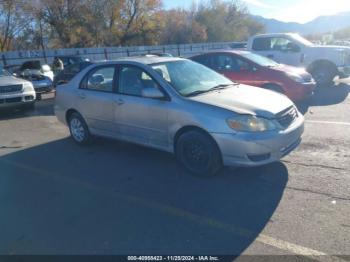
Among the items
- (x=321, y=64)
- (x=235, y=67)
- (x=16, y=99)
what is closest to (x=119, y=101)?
(x=235, y=67)

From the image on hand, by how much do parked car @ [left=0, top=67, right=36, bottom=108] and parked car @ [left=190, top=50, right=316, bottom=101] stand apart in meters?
5.57

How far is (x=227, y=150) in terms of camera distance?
4309 millimetres

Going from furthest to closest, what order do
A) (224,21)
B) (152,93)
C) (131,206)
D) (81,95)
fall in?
(224,21), (81,95), (152,93), (131,206)

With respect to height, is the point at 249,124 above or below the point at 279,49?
below

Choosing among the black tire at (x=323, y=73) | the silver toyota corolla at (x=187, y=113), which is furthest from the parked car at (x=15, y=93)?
the black tire at (x=323, y=73)

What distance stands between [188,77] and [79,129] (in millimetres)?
2437

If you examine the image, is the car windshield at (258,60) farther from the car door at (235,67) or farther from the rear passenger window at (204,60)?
the rear passenger window at (204,60)

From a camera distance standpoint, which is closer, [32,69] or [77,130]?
[77,130]

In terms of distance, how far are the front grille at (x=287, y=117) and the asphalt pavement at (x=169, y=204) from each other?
0.66 m

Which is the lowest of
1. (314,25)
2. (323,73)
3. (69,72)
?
(323,73)

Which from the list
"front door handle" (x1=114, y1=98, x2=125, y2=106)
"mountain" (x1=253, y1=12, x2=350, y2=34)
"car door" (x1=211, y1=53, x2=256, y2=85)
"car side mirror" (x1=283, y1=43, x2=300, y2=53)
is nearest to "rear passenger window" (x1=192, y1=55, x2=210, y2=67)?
"car door" (x1=211, y1=53, x2=256, y2=85)

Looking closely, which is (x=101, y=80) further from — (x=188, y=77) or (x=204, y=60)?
(x=204, y=60)

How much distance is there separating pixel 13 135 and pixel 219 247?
240 inches

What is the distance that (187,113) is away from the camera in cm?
454
